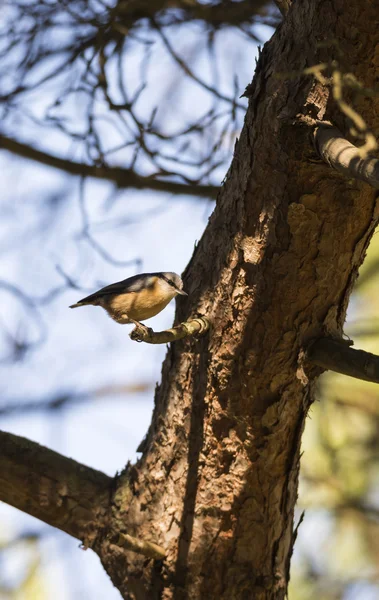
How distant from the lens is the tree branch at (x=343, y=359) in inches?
70.9

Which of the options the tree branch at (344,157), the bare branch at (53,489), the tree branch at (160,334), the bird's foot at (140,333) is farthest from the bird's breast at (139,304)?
the tree branch at (344,157)

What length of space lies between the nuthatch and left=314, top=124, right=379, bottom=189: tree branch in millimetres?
808

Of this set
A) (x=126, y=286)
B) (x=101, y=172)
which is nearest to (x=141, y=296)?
(x=126, y=286)

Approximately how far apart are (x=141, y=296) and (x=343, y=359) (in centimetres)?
75

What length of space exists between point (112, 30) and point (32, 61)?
471 millimetres

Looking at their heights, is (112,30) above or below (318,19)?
above

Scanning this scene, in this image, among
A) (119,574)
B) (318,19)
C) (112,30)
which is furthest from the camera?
(112,30)

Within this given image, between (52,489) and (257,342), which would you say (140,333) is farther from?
(52,489)

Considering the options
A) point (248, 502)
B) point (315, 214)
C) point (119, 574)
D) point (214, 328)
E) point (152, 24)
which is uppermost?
point (152, 24)

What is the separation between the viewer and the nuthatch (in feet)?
7.68

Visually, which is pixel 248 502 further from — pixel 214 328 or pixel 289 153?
pixel 289 153

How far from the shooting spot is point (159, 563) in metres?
2.39

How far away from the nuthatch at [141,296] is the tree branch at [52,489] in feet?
1.93

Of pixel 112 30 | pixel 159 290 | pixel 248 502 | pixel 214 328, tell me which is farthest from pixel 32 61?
pixel 248 502
